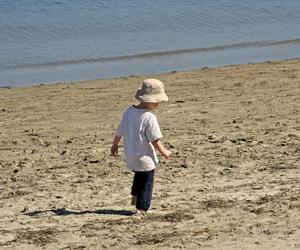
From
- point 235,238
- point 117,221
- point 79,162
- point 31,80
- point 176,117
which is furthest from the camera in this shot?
point 31,80

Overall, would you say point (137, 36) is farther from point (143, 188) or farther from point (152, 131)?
point (152, 131)

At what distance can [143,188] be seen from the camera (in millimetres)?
7852

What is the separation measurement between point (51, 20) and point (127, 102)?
12.8m

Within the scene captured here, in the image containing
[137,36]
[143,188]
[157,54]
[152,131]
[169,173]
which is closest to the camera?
[152,131]

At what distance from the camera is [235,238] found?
7.02 metres

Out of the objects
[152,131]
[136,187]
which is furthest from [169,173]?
[152,131]

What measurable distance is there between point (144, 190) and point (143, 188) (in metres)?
0.02

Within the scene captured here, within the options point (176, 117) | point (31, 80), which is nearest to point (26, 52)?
point (31, 80)

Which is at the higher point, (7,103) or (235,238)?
(235,238)

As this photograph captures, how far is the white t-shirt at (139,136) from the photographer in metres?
7.68

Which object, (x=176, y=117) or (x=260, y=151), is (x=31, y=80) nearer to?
(x=176, y=117)

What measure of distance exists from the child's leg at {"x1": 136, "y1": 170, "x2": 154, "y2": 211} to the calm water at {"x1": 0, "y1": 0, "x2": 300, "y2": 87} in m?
9.42

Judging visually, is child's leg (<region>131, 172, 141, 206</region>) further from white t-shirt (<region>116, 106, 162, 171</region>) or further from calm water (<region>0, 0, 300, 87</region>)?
calm water (<region>0, 0, 300, 87</region>)

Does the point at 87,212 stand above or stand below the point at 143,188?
below
